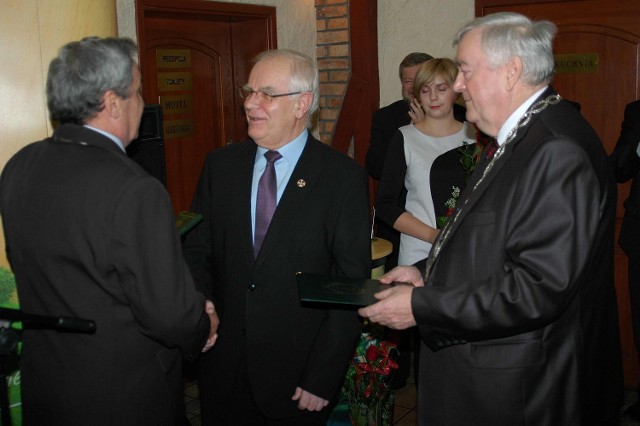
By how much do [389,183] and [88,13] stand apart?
5.67ft

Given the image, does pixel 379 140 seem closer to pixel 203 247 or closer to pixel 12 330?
pixel 203 247

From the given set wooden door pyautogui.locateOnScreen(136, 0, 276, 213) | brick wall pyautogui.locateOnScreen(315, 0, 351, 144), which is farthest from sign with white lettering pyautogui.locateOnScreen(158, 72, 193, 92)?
brick wall pyautogui.locateOnScreen(315, 0, 351, 144)

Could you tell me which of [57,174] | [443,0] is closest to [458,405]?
[57,174]

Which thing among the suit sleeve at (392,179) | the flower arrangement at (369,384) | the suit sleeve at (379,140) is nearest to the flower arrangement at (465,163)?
the suit sleeve at (392,179)

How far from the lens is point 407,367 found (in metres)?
4.49

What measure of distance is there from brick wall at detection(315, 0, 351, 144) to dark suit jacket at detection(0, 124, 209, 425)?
11.8 feet

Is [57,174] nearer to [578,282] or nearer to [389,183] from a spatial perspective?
[578,282]

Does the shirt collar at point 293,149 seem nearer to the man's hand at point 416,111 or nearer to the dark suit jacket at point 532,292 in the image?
the dark suit jacket at point 532,292

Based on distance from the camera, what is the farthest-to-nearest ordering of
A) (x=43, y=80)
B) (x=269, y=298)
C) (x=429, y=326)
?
(x=43, y=80) < (x=269, y=298) < (x=429, y=326)

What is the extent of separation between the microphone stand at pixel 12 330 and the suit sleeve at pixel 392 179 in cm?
226

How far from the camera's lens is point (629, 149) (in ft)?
12.6

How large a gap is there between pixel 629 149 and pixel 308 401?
2457 mm

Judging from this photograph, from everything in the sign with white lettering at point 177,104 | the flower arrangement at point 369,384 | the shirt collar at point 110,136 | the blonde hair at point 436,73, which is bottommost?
the flower arrangement at point 369,384

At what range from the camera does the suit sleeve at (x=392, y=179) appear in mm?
3822
